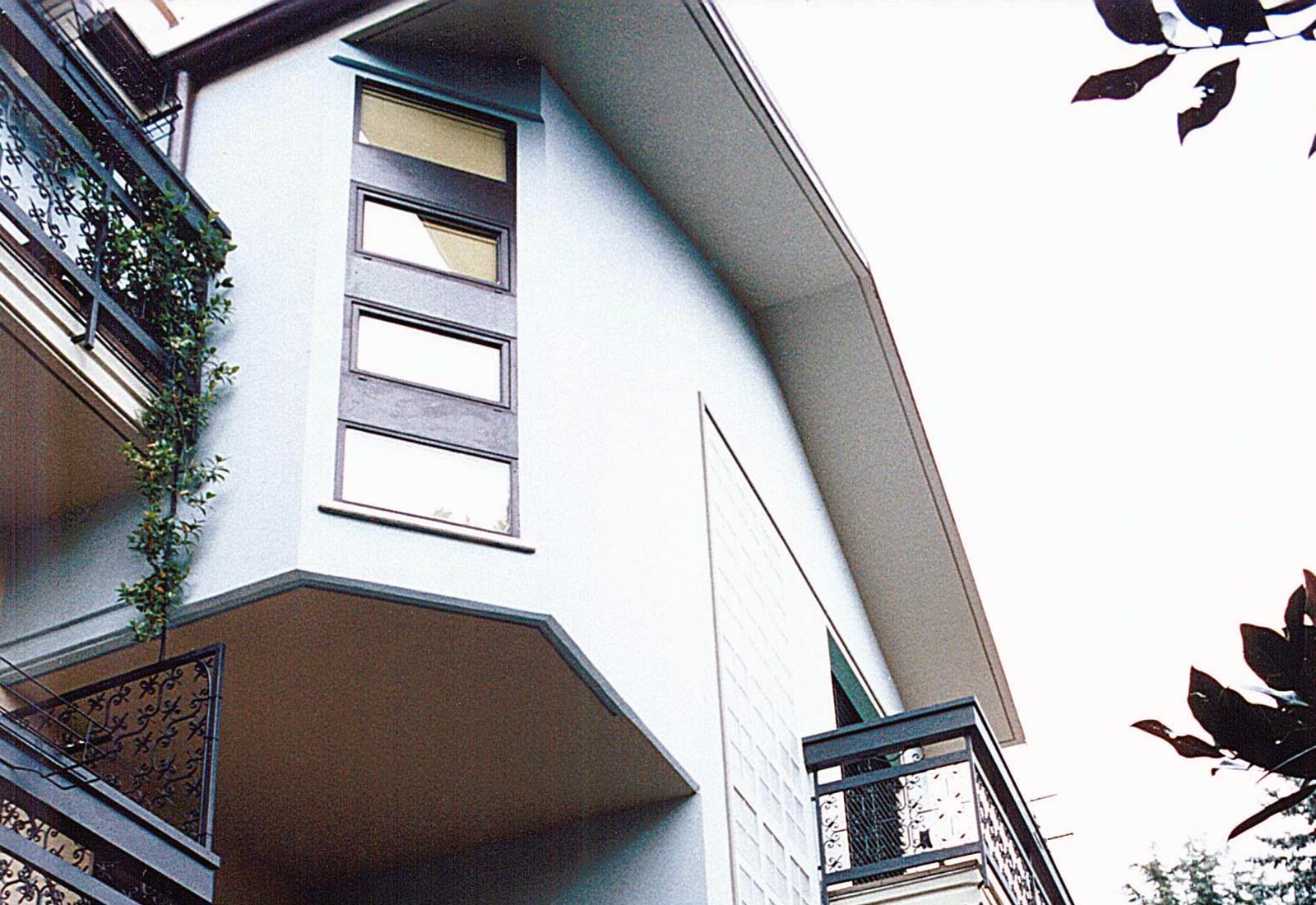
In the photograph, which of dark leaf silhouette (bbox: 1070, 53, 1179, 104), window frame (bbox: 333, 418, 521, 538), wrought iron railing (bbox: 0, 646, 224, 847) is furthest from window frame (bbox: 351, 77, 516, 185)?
dark leaf silhouette (bbox: 1070, 53, 1179, 104)

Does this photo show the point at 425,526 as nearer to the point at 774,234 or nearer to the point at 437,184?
the point at 437,184

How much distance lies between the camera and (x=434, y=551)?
7.62 meters

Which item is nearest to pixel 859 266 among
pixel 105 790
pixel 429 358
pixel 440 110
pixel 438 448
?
pixel 440 110

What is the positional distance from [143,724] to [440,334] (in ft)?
8.13

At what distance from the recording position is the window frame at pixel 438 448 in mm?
7609

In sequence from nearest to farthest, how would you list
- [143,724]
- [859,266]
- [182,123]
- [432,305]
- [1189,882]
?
[143,724], [432,305], [182,123], [859,266], [1189,882]

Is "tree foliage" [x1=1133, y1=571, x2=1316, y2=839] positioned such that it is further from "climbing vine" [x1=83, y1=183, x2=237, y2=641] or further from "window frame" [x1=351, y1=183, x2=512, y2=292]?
"window frame" [x1=351, y1=183, x2=512, y2=292]

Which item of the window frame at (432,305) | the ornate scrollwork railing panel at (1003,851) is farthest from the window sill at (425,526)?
the ornate scrollwork railing panel at (1003,851)

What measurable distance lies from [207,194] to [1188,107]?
8197 mm

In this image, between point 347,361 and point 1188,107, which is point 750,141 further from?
point 1188,107

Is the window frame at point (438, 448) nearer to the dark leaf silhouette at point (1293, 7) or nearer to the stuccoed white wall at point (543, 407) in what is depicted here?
the stuccoed white wall at point (543, 407)

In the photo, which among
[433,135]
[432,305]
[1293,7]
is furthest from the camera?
[433,135]

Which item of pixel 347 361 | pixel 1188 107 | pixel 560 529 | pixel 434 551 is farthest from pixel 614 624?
pixel 1188 107

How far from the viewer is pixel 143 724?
286 inches
